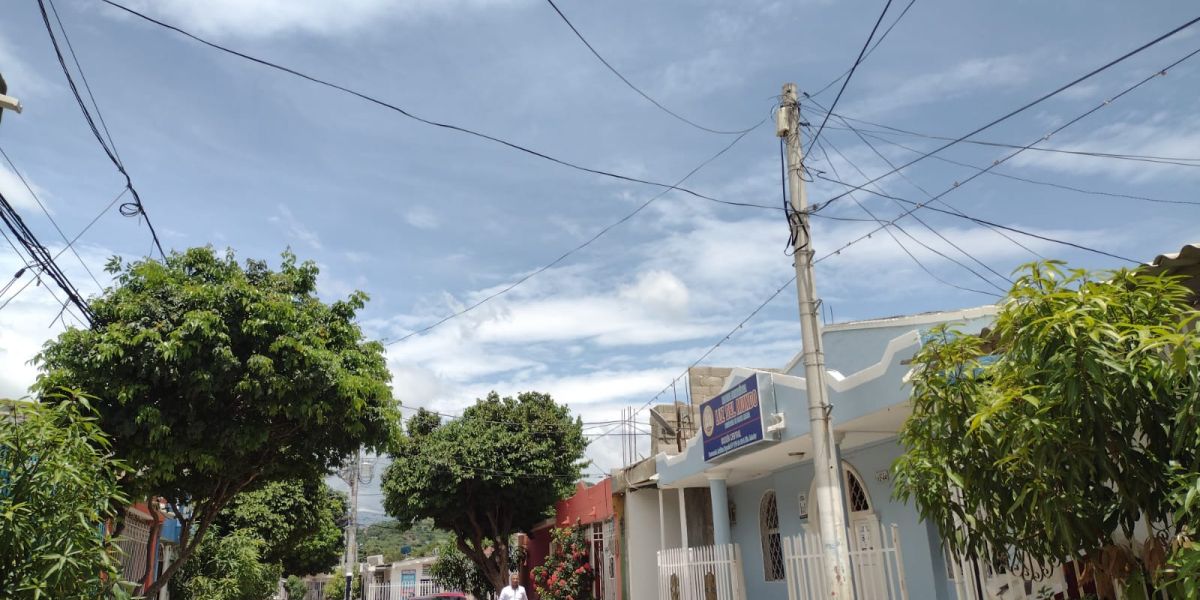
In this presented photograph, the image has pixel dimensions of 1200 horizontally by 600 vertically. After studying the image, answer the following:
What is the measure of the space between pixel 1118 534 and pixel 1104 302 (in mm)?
3180

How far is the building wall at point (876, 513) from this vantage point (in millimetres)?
11469

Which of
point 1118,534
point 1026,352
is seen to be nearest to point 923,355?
point 1026,352

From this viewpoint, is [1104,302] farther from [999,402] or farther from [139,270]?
[139,270]

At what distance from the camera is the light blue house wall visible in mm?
10039

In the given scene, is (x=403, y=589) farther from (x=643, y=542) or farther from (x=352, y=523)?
(x=643, y=542)

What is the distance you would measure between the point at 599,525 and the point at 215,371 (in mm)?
14175

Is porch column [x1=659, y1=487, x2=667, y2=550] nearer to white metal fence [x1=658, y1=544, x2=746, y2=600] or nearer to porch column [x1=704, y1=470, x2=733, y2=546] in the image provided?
white metal fence [x1=658, y1=544, x2=746, y2=600]

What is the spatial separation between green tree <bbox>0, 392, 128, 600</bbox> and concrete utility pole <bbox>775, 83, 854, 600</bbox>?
657 cm

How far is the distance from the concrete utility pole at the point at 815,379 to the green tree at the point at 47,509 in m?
6.57

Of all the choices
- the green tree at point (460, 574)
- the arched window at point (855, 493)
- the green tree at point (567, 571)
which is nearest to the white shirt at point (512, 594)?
the arched window at point (855, 493)

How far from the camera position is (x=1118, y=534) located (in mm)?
6461

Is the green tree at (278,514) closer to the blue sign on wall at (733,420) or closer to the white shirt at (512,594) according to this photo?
the white shirt at (512,594)

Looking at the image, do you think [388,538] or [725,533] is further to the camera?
[388,538]

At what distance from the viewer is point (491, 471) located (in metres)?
25.9
